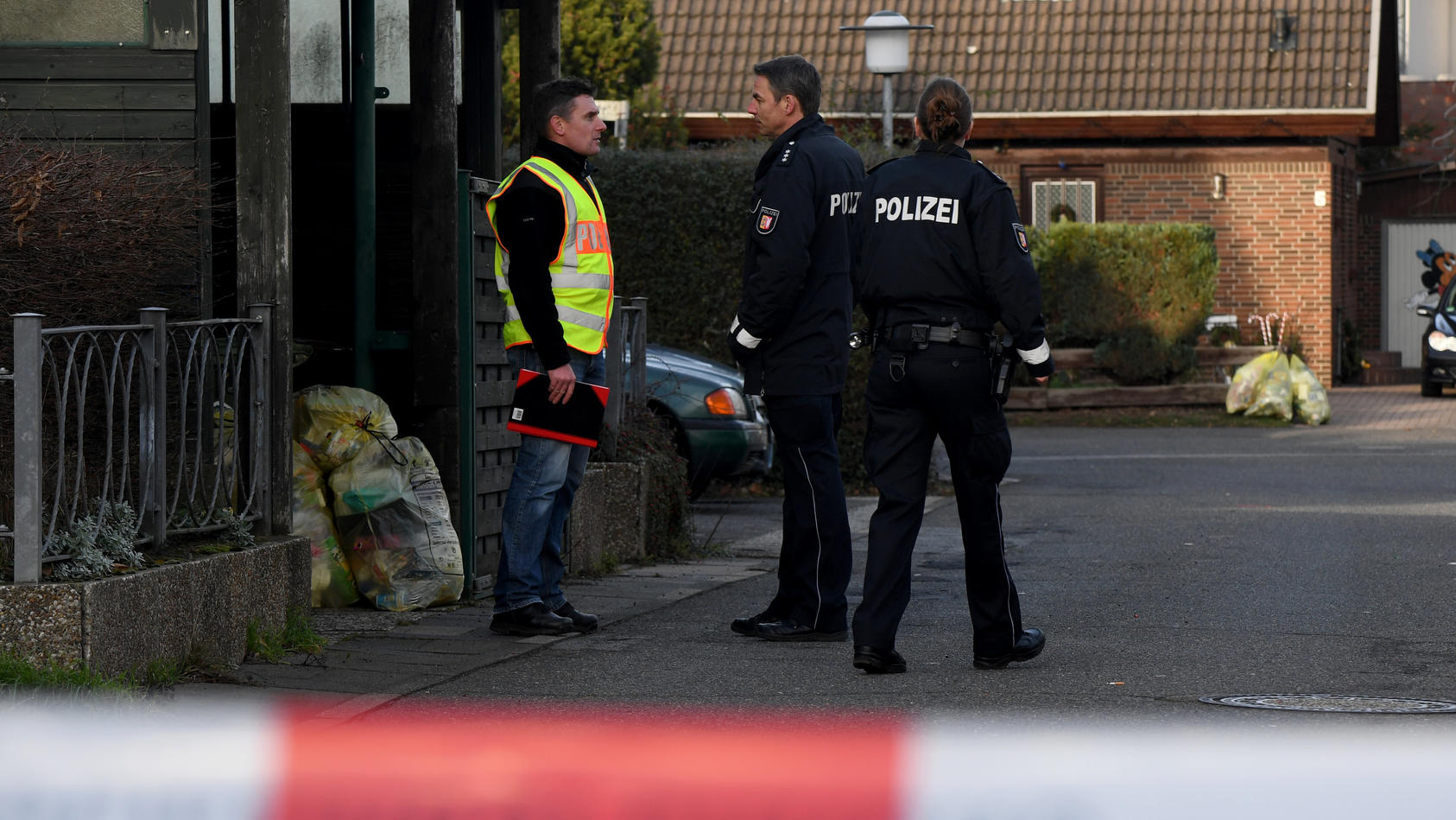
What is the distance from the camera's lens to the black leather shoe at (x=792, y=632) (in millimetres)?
6812

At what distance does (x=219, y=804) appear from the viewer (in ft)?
5.87

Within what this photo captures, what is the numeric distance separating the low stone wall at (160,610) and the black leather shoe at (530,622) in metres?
0.69

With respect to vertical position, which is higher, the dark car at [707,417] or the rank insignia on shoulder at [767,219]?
the rank insignia on shoulder at [767,219]

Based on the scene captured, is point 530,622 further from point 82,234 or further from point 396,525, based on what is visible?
point 82,234

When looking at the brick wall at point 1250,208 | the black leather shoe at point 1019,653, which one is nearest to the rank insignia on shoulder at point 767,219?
the black leather shoe at point 1019,653

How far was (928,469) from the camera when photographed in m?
6.03

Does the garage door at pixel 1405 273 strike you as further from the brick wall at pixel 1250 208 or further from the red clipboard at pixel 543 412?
the red clipboard at pixel 543 412

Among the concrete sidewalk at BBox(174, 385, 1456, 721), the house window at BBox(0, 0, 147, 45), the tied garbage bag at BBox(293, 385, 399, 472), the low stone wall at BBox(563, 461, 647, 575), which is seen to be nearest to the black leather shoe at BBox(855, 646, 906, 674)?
the concrete sidewalk at BBox(174, 385, 1456, 721)

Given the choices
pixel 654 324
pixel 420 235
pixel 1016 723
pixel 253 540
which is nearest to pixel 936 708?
pixel 1016 723

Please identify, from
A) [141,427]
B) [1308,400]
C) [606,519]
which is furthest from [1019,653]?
[1308,400]

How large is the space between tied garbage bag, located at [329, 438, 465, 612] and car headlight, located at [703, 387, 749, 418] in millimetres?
4865

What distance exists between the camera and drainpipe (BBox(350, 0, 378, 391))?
793 centimetres

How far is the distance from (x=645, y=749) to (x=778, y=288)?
189 inches

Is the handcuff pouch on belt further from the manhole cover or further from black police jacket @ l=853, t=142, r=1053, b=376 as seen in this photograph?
the manhole cover
